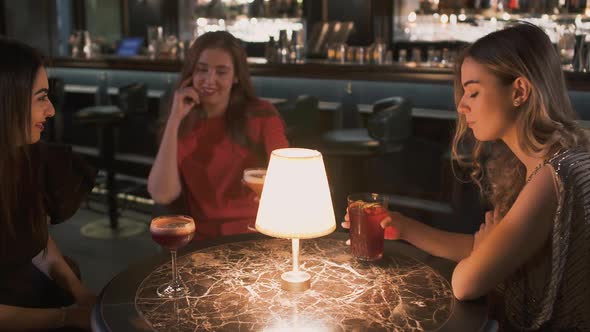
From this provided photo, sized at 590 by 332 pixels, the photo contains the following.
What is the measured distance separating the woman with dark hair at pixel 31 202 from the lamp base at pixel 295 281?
60cm

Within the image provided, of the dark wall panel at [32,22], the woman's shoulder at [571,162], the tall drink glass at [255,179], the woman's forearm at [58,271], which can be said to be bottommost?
the woman's forearm at [58,271]

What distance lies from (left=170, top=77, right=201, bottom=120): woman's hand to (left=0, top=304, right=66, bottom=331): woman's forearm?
→ 1118mm

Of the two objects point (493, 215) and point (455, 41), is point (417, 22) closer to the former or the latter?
point (455, 41)

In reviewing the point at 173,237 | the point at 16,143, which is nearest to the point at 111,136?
the point at 16,143

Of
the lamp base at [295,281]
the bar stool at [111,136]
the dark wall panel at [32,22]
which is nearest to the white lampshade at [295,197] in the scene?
the lamp base at [295,281]

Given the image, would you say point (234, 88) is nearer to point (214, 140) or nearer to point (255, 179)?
point (214, 140)

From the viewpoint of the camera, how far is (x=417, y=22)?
611 cm

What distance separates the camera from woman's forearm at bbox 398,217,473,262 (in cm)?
196

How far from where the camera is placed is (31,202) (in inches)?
77.5

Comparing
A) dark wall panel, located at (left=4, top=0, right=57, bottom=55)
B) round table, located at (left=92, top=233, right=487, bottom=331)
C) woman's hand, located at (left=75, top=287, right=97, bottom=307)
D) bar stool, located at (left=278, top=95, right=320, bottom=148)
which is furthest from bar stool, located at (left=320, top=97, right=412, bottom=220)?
dark wall panel, located at (left=4, top=0, right=57, bottom=55)

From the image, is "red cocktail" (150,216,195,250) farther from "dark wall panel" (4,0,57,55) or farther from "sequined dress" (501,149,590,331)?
"dark wall panel" (4,0,57,55)

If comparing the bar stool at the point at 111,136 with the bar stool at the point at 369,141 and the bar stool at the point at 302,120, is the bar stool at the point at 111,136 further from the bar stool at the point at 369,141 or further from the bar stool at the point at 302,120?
the bar stool at the point at 369,141

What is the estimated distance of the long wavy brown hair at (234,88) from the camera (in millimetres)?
2832

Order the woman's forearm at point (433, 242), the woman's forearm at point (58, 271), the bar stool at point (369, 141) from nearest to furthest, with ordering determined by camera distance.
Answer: the woman's forearm at point (433, 242) < the woman's forearm at point (58, 271) < the bar stool at point (369, 141)
